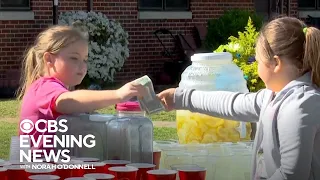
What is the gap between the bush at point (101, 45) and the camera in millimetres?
15375

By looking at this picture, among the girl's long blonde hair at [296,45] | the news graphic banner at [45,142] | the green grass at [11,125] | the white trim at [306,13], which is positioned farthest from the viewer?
the white trim at [306,13]

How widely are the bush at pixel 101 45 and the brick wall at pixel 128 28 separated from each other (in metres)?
0.55

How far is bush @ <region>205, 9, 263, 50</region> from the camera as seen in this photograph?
54.9ft

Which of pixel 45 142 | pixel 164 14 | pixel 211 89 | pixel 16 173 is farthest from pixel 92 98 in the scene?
pixel 164 14

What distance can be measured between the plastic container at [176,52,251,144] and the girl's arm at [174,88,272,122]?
673 mm

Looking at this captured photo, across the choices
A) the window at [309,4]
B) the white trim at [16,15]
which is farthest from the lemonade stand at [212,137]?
the window at [309,4]

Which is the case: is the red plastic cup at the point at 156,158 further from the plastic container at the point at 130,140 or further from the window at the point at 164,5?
the window at the point at 164,5

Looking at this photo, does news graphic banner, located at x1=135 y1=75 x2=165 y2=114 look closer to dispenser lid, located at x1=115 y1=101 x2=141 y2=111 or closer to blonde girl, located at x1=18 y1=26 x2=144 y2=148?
dispenser lid, located at x1=115 y1=101 x2=141 y2=111

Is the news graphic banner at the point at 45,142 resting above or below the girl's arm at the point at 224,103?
below

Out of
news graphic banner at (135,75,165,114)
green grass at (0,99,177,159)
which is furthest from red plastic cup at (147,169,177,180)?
green grass at (0,99,177,159)

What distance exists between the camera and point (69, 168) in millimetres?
3113

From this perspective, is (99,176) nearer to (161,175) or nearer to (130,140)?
(161,175)

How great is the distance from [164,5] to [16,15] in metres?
3.75

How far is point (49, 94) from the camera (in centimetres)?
379
